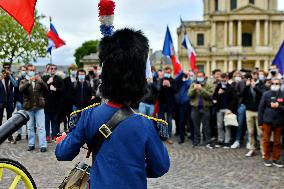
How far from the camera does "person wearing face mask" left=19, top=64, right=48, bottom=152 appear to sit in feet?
32.9

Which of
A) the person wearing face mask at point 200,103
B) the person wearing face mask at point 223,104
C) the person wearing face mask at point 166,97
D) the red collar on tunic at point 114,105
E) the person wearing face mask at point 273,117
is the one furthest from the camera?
the person wearing face mask at point 166,97

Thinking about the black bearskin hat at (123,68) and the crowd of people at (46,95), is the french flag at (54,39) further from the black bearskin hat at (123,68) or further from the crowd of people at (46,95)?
the black bearskin hat at (123,68)

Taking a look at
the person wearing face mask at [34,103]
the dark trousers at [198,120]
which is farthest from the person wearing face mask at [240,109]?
the person wearing face mask at [34,103]

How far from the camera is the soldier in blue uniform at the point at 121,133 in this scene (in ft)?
9.84

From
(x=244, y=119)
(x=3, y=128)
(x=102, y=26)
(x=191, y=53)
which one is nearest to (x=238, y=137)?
(x=244, y=119)

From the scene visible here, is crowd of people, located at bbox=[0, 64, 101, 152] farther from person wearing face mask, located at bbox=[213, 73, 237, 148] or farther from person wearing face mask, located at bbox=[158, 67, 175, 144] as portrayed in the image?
person wearing face mask, located at bbox=[213, 73, 237, 148]

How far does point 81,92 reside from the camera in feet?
38.5

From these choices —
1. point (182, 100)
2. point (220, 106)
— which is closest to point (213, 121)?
point (220, 106)

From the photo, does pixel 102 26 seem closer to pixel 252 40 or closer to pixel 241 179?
pixel 241 179

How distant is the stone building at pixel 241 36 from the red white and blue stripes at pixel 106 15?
236 ft

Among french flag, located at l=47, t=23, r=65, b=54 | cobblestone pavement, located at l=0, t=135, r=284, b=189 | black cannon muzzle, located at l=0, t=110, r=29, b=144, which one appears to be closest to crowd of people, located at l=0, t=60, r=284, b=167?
cobblestone pavement, located at l=0, t=135, r=284, b=189

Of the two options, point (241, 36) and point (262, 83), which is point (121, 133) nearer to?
point (262, 83)

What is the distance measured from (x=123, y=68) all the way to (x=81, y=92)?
28.8ft

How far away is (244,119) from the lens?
11344mm
